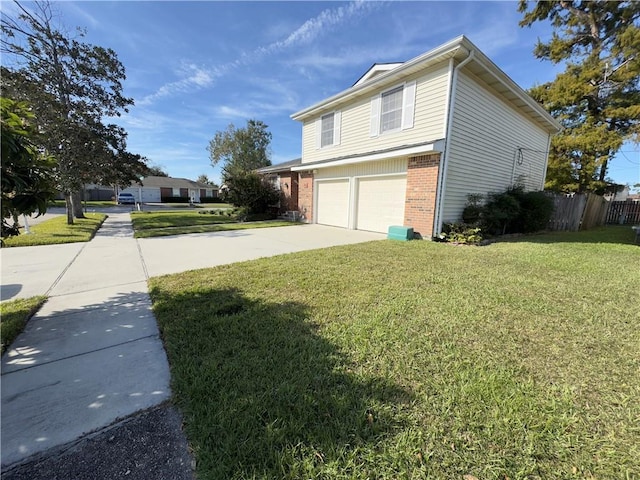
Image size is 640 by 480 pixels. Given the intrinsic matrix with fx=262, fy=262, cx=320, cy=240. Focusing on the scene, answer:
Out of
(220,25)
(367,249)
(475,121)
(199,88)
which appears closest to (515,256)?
(367,249)

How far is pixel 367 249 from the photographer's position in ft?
22.1

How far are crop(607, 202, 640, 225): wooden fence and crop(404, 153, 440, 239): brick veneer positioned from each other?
17.0 m

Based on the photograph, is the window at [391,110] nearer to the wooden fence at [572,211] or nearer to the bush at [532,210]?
the bush at [532,210]

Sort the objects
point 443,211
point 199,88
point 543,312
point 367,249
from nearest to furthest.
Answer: point 543,312 → point 367,249 → point 443,211 → point 199,88

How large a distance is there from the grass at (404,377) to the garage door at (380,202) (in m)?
5.24

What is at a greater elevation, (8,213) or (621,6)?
(621,6)

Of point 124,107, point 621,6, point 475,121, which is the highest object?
point 621,6

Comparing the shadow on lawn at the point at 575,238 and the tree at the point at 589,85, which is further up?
the tree at the point at 589,85

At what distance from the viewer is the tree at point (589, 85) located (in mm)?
13648

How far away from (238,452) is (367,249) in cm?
562

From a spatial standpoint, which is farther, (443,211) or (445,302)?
(443,211)

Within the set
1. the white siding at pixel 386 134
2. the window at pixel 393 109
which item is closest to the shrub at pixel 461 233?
the white siding at pixel 386 134

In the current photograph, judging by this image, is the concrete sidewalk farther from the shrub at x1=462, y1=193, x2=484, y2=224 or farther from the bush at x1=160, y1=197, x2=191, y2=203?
the bush at x1=160, y1=197, x2=191, y2=203

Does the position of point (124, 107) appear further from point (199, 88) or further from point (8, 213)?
point (8, 213)
